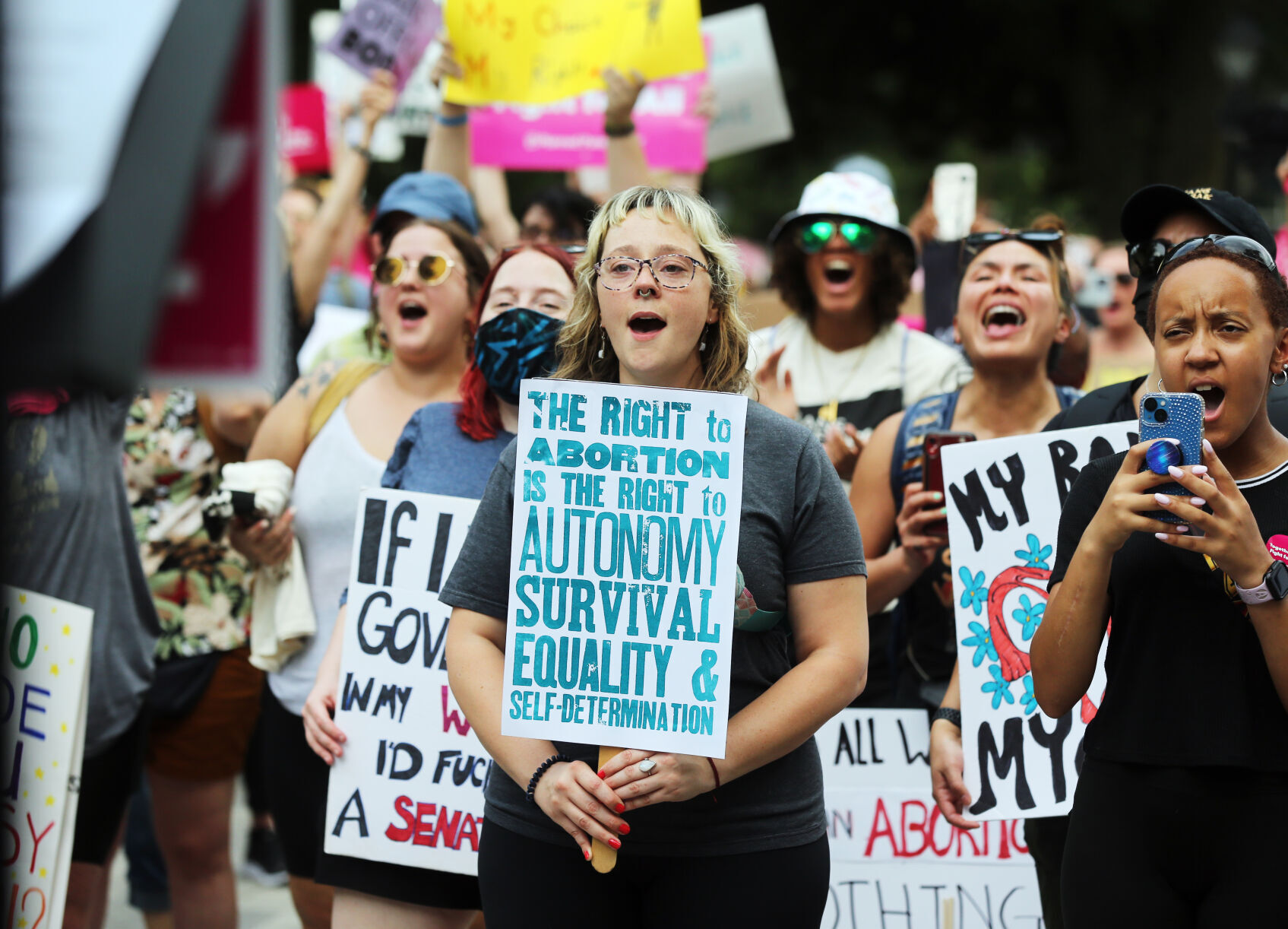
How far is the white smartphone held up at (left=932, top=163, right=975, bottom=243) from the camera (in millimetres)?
5590

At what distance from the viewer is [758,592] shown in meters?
2.44

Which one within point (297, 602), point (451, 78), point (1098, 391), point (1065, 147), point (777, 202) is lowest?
Result: point (297, 602)

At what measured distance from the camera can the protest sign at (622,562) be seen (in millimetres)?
2314

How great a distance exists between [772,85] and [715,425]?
476 centimetres

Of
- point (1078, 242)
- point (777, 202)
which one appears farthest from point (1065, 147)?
point (1078, 242)

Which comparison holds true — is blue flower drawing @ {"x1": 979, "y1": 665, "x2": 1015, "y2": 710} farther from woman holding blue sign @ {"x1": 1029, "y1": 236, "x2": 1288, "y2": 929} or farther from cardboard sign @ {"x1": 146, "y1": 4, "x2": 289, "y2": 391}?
cardboard sign @ {"x1": 146, "y1": 4, "x2": 289, "y2": 391}

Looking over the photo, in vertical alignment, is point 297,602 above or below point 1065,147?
below

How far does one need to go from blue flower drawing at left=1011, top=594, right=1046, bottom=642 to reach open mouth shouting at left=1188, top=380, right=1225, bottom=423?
87 centimetres

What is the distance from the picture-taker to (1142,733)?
2.30 metres

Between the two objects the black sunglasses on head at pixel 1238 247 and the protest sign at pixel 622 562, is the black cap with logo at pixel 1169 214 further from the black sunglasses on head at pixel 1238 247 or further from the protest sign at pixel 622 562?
the protest sign at pixel 622 562

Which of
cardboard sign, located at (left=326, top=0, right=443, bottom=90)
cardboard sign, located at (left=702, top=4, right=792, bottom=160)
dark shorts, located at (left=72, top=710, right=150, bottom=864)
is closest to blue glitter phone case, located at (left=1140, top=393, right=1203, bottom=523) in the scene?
dark shorts, located at (left=72, top=710, right=150, bottom=864)

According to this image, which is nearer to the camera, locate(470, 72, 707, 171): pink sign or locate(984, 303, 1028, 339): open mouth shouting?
locate(984, 303, 1028, 339): open mouth shouting

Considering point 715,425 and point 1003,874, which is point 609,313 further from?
point 1003,874

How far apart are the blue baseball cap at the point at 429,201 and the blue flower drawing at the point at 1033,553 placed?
188 centimetres
